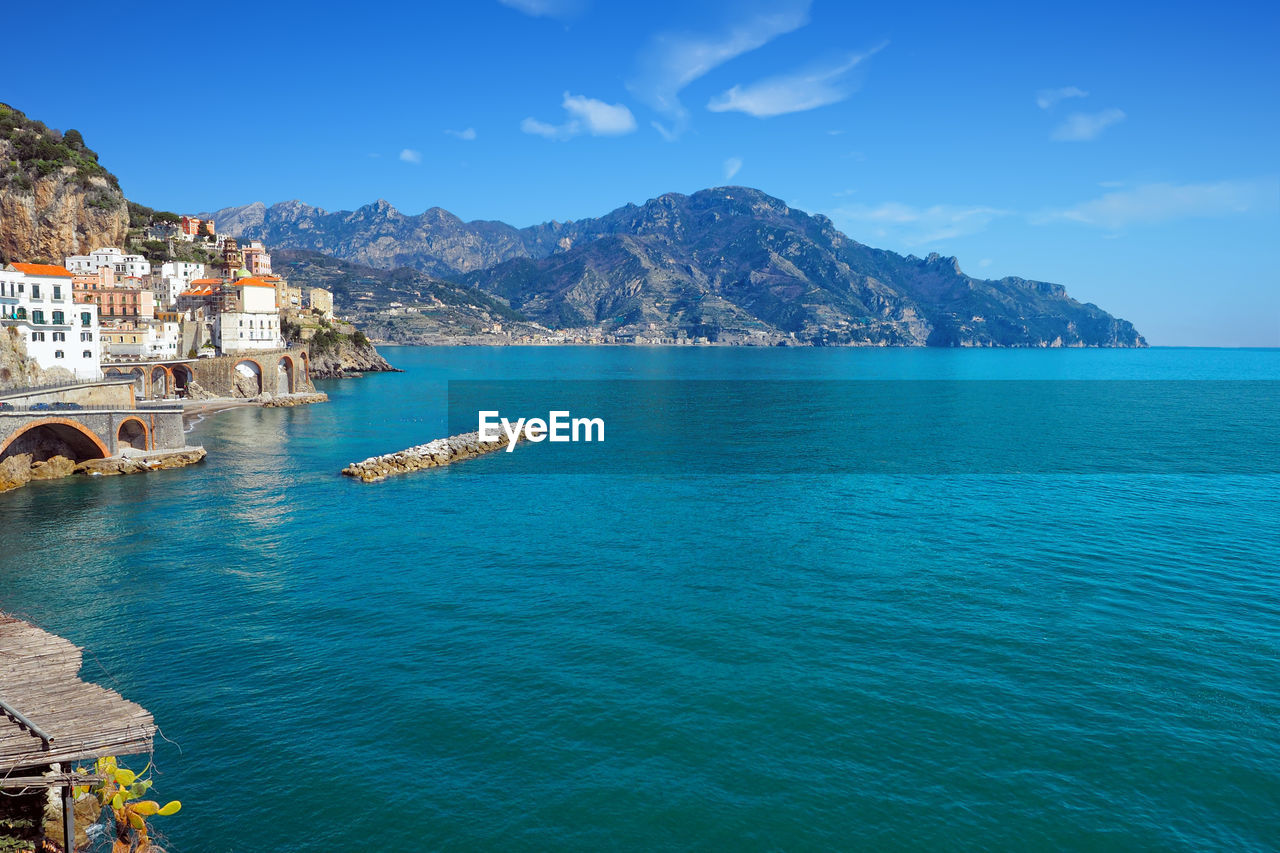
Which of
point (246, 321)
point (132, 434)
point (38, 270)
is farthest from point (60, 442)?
point (246, 321)

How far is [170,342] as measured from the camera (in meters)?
125

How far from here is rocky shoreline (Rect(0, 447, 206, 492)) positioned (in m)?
59.5

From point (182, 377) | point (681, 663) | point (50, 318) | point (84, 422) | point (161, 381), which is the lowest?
point (681, 663)

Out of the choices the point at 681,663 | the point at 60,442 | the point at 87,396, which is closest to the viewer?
the point at 681,663

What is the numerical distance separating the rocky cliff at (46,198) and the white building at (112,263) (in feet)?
11.7

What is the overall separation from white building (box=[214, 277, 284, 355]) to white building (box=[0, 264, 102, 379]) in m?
46.8

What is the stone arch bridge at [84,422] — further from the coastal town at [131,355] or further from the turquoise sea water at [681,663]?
the turquoise sea water at [681,663]

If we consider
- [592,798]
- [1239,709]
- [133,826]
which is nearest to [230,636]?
[133,826]

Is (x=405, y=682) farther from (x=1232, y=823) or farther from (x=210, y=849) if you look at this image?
(x=1232, y=823)

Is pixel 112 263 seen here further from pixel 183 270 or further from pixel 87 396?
pixel 87 396

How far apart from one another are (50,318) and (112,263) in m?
90.1

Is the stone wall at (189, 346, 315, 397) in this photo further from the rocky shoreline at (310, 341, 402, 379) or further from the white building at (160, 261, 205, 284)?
the rocky shoreline at (310, 341, 402, 379)

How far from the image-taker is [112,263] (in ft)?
496

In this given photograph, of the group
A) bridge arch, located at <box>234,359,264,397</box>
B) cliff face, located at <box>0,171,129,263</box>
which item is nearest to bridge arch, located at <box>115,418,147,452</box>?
bridge arch, located at <box>234,359,264,397</box>
